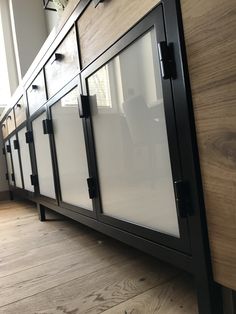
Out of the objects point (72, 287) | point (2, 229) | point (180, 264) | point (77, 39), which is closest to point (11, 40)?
point (2, 229)

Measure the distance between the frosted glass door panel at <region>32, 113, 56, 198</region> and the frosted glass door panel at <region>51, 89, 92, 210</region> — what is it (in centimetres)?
15

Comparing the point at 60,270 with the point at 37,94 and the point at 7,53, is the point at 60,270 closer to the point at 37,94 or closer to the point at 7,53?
the point at 37,94

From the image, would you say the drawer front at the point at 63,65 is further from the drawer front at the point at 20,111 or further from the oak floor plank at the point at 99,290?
the oak floor plank at the point at 99,290

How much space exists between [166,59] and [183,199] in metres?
0.28

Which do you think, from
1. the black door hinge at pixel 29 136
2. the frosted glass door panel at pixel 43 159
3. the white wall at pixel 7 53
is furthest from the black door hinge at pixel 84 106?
the white wall at pixel 7 53

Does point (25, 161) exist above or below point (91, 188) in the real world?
above

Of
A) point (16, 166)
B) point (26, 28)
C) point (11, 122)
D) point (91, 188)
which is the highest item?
point (26, 28)

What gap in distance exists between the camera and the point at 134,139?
2.49ft

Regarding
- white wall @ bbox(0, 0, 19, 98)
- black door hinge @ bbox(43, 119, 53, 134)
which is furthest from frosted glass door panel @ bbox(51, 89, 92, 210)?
white wall @ bbox(0, 0, 19, 98)

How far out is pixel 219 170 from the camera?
1.67 ft

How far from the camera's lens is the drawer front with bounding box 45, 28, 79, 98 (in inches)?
40.8

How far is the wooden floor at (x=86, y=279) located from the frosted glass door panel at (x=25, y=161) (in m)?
0.63

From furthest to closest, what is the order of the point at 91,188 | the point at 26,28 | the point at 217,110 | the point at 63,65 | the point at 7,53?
the point at 7,53, the point at 26,28, the point at 63,65, the point at 91,188, the point at 217,110

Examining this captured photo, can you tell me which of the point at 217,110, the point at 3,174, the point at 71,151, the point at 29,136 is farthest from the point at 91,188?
the point at 3,174
